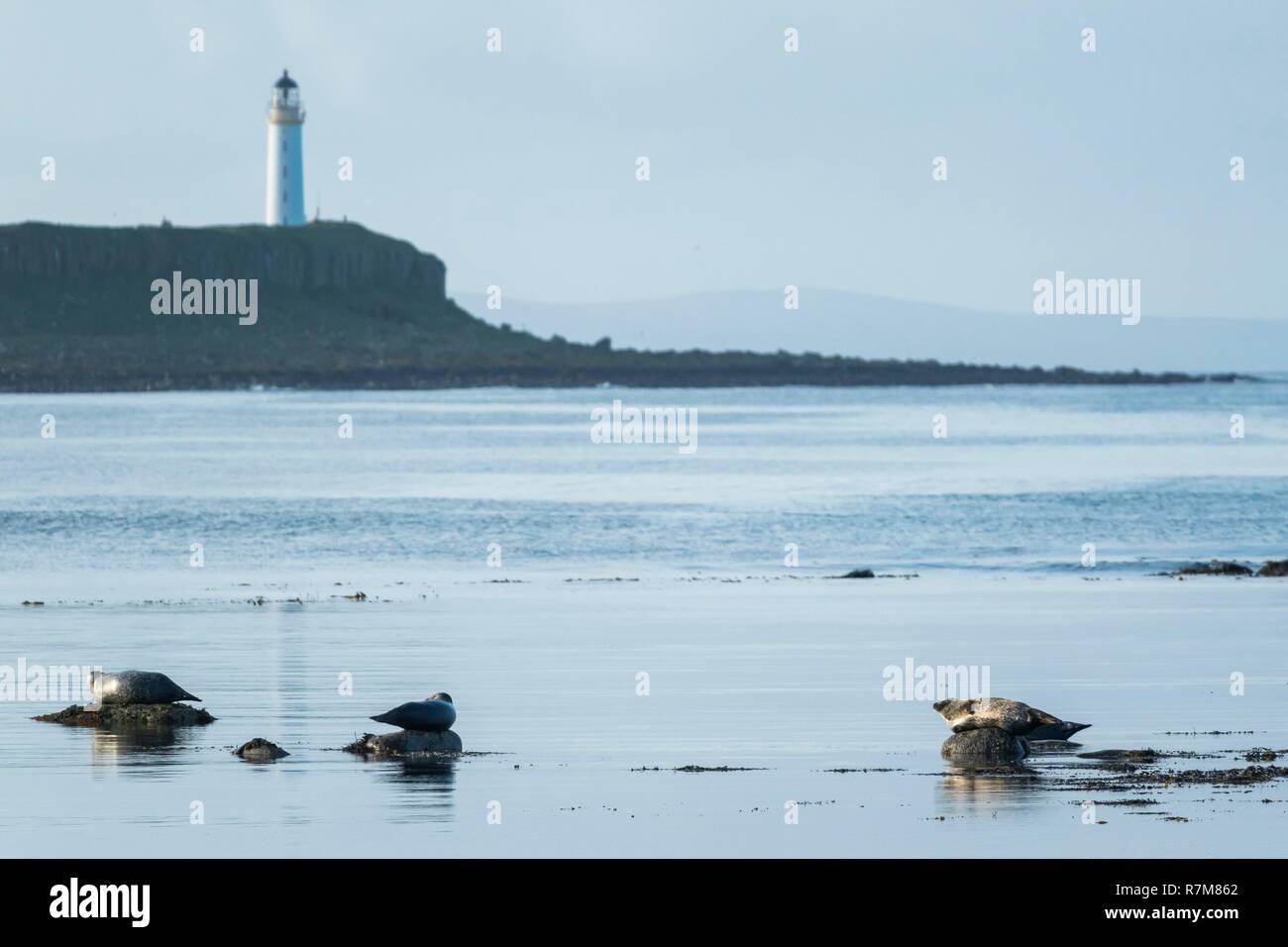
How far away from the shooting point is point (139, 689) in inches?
714

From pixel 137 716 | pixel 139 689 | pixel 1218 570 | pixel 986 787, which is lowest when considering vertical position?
pixel 986 787

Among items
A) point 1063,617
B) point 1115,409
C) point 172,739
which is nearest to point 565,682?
point 172,739

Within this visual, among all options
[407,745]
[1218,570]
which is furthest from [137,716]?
[1218,570]

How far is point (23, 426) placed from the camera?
365ft

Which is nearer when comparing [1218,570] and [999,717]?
[999,717]

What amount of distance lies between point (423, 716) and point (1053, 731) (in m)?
4.72

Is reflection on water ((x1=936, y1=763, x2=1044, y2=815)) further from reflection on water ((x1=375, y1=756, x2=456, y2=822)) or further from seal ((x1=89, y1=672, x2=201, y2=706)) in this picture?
seal ((x1=89, y1=672, x2=201, y2=706))

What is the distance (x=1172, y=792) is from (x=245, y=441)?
8028cm

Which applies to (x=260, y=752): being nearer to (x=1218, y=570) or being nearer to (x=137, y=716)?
(x=137, y=716)

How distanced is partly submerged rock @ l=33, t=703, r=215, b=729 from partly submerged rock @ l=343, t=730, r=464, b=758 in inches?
78.0

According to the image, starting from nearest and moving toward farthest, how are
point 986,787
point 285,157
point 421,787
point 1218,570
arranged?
point 986,787 → point 421,787 → point 1218,570 → point 285,157

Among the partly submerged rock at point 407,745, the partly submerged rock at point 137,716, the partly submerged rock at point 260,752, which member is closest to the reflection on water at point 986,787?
the partly submerged rock at point 407,745
